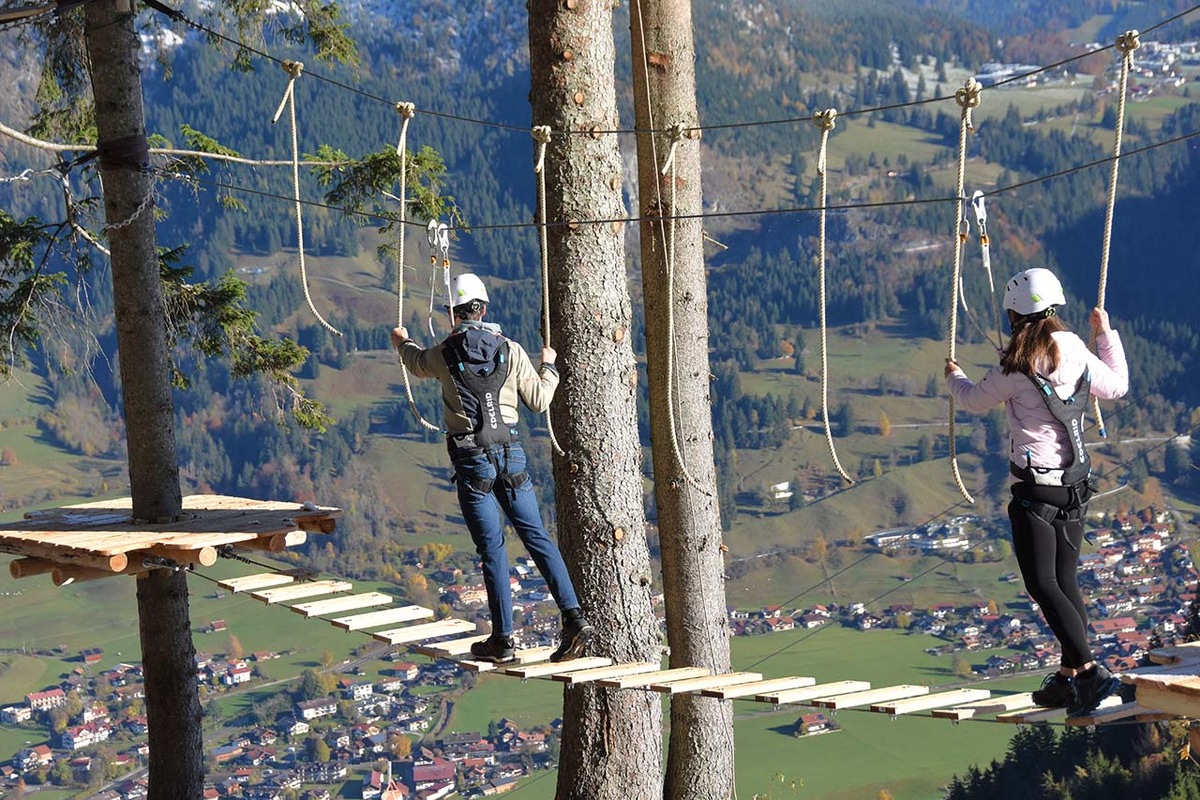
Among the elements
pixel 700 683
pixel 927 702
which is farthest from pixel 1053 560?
pixel 700 683

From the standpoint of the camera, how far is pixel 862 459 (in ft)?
374

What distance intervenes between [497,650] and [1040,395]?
2.36 meters

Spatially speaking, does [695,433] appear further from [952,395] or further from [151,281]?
[151,281]

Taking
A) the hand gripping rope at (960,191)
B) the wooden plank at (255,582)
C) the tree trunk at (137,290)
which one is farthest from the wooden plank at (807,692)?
the tree trunk at (137,290)

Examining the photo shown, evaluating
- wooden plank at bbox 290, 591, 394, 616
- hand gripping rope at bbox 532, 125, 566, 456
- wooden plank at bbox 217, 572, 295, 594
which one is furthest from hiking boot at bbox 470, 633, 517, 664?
wooden plank at bbox 217, 572, 295, 594

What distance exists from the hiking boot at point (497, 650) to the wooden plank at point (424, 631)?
0.61 feet

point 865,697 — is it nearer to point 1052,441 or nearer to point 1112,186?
point 1052,441

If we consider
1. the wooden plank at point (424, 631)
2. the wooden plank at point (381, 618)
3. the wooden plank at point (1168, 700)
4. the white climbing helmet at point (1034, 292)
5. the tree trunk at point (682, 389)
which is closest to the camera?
the wooden plank at point (1168, 700)

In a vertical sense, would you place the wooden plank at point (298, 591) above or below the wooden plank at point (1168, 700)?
above

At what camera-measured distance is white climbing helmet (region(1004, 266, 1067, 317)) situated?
4840mm

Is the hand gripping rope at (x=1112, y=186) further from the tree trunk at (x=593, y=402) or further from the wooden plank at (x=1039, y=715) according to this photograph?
the tree trunk at (x=593, y=402)

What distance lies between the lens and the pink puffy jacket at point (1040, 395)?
16.0 ft

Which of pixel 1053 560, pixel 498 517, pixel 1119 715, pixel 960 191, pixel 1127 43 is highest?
pixel 1127 43

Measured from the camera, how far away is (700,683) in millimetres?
5434
